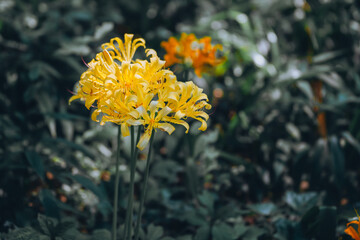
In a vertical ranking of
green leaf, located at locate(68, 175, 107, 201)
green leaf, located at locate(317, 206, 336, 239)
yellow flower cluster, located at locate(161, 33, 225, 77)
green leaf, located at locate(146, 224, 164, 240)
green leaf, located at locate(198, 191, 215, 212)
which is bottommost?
green leaf, located at locate(317, 206, 336, 239)

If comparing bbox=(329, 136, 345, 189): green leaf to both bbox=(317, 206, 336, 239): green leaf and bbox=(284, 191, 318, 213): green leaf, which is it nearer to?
bbox=(284, 191, 318, 213): green leaf

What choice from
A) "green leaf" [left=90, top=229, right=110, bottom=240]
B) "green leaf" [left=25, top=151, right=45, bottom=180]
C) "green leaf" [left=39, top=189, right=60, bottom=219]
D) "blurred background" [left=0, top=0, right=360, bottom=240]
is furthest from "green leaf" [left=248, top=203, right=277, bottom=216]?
"green leaf" [left=25, top=151, right=45, bottom=180]

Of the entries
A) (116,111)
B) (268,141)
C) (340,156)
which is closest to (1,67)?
(116,111)

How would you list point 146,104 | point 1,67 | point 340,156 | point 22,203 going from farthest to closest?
point 1,67 < point 340,156 < point 22,203 < point 146,104

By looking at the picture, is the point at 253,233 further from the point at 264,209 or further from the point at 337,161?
the point at 337,161

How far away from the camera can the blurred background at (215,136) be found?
145cm

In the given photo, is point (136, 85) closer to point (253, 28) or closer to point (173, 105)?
point (173, 105)

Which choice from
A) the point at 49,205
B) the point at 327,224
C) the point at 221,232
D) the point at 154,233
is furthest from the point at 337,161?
the point at 49,205

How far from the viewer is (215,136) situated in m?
1.79

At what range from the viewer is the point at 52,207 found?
1.28 m

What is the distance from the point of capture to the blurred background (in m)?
1.45

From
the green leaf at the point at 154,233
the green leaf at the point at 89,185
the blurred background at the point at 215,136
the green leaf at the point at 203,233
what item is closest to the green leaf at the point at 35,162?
the blurred background at the point at 215,136

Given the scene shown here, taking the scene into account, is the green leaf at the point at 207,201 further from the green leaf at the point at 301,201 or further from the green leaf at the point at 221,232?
the green leaf at the point at 301,201

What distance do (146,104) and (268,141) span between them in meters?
1.21
